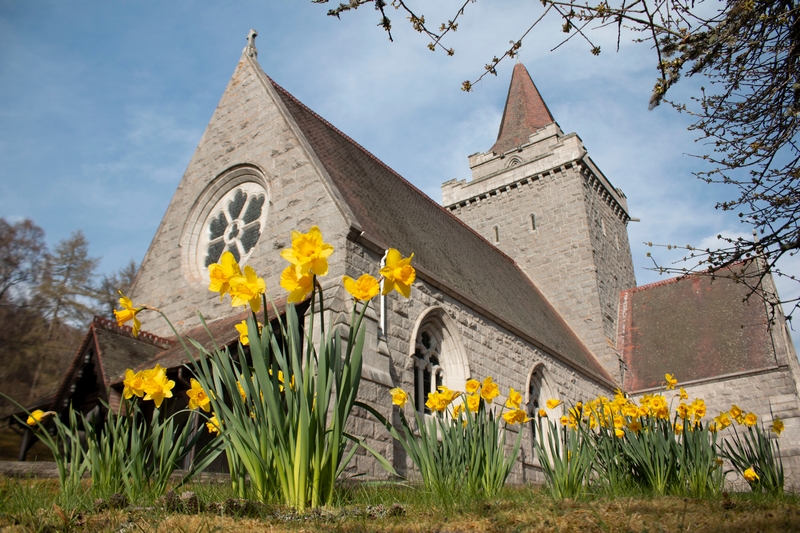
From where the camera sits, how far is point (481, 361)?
1123 centimetres

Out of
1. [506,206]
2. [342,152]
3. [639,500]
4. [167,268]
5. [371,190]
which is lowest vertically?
[639,500]

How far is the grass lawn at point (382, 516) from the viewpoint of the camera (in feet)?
9.27

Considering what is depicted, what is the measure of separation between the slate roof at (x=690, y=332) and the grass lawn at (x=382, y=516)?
45.0 ft

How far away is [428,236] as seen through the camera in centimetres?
1298

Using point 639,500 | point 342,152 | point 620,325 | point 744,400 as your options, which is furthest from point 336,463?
point 620,325

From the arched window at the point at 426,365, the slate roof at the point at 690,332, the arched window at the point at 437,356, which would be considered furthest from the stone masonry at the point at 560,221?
the arched window at the point at 426,365

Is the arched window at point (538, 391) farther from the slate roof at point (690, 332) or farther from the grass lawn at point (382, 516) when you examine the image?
the grass lawn at point (382, 516)

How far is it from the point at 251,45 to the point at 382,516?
11549mm

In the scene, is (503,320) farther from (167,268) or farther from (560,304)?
(560,304)

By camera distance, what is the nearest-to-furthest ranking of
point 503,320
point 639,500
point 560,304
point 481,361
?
point 639,500, point 481,361, point 503,320, point 560,304

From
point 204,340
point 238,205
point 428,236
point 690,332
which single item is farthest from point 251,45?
point 690,332

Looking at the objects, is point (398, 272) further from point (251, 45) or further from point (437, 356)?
point (251, 45)

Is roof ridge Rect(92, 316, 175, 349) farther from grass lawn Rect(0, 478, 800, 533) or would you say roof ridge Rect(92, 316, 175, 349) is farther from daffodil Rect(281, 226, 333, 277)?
daffodil Rect(281, 226, 333, 277)

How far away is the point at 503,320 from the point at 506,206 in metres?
10.3
